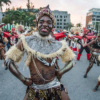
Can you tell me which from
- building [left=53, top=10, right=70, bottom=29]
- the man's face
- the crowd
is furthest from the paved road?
building [left=53, top=10, right=70, bottom=29]

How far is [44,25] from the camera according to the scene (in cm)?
182

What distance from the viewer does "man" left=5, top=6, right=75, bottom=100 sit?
5.62 ft

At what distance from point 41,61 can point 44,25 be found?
1.83 feet

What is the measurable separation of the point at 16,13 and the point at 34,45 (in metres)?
39.3

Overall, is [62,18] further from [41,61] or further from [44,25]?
[41,61]

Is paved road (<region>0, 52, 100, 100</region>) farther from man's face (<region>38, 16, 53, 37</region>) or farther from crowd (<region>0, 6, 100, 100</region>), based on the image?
man's face (<region>38, 16, 53, 37</region>)

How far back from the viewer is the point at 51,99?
1.75 meters

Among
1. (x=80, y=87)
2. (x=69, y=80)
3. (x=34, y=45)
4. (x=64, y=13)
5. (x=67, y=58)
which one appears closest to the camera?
(x=34, y=45)

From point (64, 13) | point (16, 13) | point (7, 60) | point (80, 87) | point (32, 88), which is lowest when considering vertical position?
point (80, 87)

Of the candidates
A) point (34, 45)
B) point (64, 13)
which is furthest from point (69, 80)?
point (64, 13)

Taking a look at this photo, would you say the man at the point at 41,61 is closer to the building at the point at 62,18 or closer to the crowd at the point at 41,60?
the crowd at the point at 41,60

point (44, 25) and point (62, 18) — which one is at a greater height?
point (62, 18)

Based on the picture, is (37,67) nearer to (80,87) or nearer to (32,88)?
(32,88)

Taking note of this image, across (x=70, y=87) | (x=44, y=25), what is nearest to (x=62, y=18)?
(x=70, y=87)
